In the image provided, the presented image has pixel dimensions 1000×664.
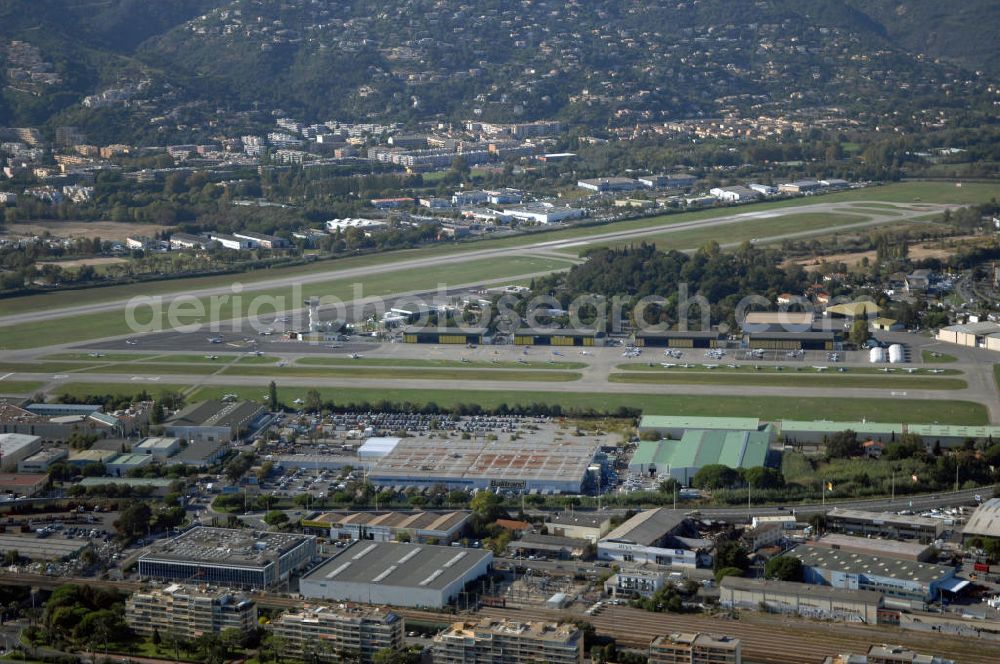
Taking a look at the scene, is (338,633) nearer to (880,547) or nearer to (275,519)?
(275,519)

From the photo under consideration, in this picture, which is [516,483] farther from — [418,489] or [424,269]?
[424,269]

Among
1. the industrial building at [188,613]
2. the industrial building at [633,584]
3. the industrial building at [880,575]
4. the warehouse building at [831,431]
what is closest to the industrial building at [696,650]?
the industrial building at [633,584]

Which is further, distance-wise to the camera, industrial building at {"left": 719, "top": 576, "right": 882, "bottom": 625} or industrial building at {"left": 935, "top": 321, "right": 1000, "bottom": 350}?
industrial building at {"left": 935, "top": 321, "right": 1000, "bottom": 350}

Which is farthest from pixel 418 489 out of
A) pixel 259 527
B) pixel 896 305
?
pixel 896 305

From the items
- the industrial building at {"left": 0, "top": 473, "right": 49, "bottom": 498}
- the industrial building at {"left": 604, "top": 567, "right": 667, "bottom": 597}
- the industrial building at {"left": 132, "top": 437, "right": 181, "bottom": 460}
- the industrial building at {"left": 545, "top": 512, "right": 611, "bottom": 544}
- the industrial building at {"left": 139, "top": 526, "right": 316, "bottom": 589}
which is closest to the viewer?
the industrial building at {"left": 604, "top": 567, "right": 667, "bottom": 597}

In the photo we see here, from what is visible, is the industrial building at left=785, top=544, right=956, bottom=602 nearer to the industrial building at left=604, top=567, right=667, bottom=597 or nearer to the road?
the industrial building at left=604, top=567, right=667, bottom=597

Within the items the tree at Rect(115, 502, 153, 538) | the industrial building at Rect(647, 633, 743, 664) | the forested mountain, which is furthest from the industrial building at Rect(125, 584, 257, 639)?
the forested mountain

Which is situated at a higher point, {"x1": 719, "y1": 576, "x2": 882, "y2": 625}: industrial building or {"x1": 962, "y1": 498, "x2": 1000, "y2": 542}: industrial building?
{"x1": 962, "y1": 498, "x2": 1000, "y2": 542}: industrial building
